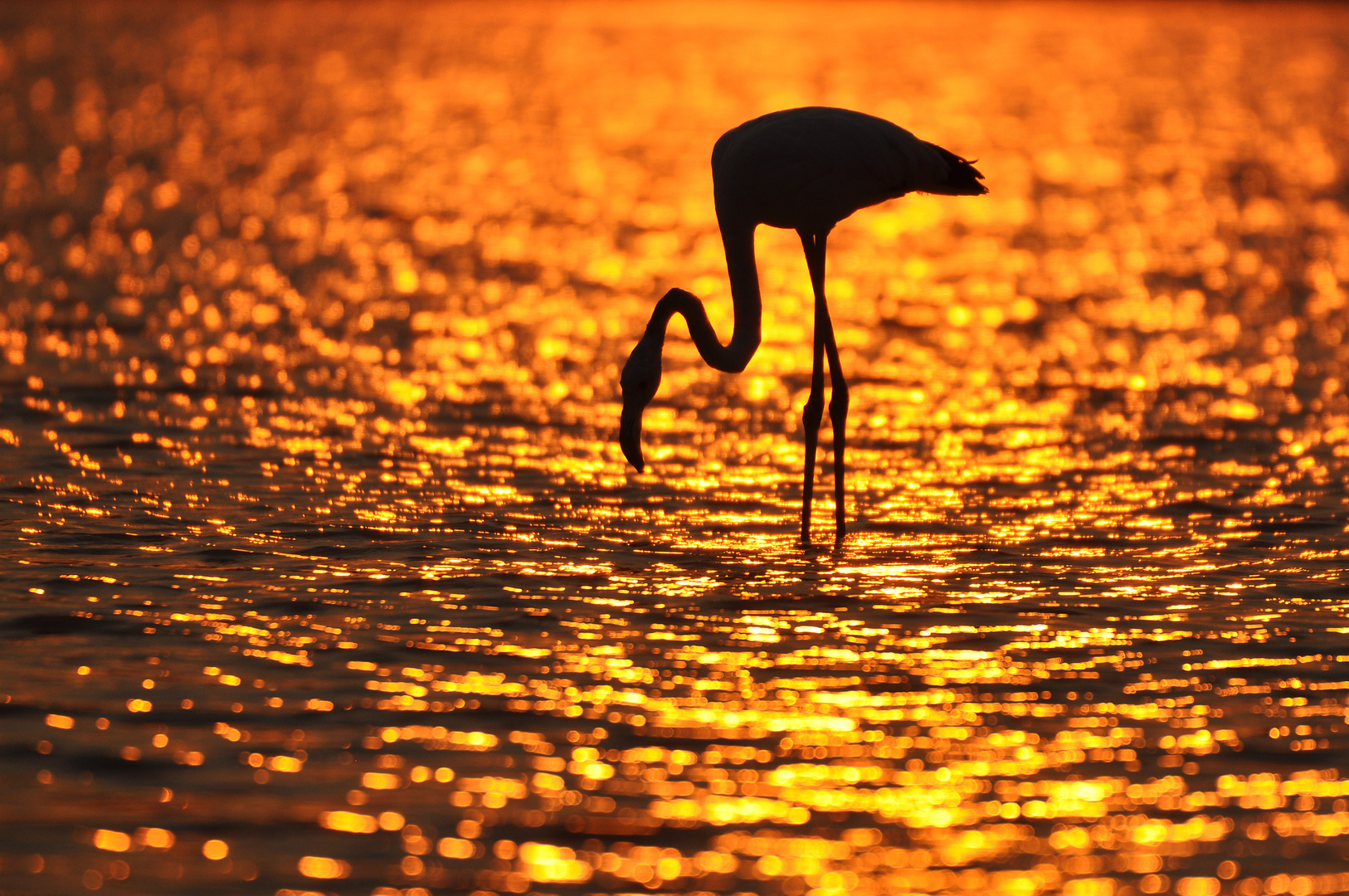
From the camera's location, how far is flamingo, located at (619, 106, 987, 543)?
347 inches

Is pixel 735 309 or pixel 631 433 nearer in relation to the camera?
Result: pixel 631 433

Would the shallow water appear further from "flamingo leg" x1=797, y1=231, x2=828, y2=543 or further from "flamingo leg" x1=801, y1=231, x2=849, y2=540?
"flamingo leg" x1=801, y1=231, x2=849, y2=540

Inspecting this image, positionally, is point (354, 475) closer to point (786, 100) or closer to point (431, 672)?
point (431, 672)

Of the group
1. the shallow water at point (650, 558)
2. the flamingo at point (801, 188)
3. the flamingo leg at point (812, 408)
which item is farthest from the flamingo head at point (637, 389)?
the flamingo leg at point (812, 408)

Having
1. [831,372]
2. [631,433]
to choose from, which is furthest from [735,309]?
[631,433]

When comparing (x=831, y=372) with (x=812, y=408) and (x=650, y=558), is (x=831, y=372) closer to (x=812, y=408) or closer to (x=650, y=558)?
(x=812, y=408)

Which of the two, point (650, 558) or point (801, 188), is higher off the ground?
point (801, 188)

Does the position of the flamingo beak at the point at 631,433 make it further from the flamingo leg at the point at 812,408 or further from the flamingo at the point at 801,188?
the flamingo leg at the point at 812,408

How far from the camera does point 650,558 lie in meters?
8.34

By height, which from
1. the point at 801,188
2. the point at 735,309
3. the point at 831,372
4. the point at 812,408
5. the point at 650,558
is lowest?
the point at 650,558

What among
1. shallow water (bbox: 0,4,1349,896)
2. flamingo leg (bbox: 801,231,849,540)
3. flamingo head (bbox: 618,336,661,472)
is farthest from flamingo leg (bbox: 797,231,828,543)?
flamingo head (bbox: 618,336,661,472)

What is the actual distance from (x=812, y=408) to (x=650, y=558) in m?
1.64

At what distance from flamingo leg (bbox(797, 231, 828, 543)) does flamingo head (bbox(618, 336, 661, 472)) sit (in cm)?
118

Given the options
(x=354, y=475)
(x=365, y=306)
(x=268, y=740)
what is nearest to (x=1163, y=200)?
(x=365, y=306)
